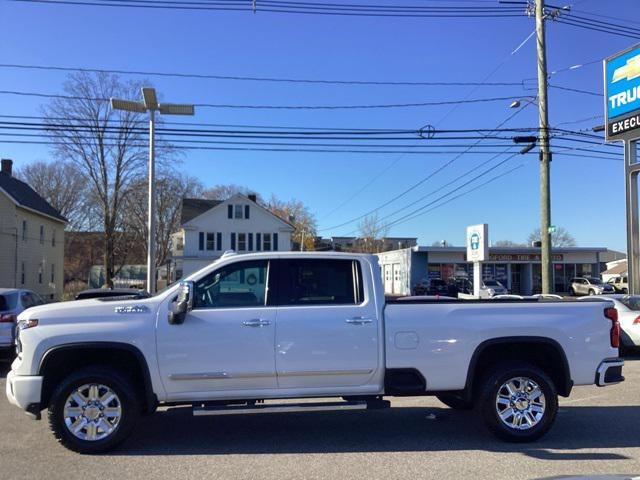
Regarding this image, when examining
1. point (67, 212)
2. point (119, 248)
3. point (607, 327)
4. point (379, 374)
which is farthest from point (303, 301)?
point (67, 212)

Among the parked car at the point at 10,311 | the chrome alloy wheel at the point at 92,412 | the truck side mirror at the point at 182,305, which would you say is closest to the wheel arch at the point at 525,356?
the truck side mirror at the point at 182,305

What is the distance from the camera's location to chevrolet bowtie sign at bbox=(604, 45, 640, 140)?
19312mm

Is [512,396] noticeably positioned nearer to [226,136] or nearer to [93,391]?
[93,391]

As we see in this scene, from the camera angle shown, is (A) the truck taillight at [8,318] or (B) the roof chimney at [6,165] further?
(B) the roof chimney at [6,165]

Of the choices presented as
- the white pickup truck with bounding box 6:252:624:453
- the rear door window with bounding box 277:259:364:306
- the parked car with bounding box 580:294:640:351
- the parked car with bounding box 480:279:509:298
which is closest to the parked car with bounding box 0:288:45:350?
the white pickup truck with bounding box 6:252:624:453

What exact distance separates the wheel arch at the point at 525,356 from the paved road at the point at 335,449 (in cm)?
63

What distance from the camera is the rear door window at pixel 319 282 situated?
5941 mm

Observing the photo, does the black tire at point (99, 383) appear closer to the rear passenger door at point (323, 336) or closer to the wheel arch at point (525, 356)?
the rear passenger door at point (323, 336)

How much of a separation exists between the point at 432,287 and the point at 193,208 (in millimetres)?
25503

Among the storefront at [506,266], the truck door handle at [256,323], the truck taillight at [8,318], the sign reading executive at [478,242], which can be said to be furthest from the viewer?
the storefront at [506,266]

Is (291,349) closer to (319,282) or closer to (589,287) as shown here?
(319,282)

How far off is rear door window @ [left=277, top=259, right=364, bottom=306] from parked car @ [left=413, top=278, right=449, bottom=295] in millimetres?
37128

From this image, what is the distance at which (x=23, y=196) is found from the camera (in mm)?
36188

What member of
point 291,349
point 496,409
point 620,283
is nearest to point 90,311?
point 291,349
